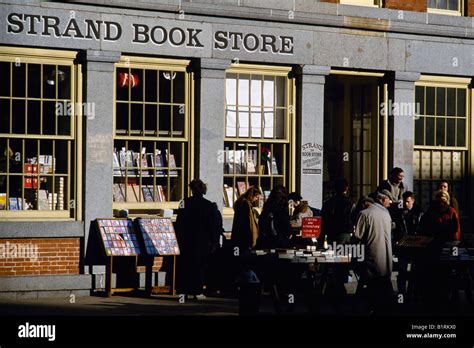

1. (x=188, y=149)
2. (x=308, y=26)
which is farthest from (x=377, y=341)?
(x=308, y=26)

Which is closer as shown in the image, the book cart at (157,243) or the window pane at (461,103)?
the book cart at (157,243)

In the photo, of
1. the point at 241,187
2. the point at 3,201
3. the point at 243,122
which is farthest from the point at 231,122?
the point at 3,201

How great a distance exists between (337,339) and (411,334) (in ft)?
3.07

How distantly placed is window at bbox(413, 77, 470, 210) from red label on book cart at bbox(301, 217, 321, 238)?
6.35 metres

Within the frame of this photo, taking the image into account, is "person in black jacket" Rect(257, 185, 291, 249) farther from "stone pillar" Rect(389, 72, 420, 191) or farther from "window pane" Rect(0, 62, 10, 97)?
"stone pillar" Rect(389, 72, 420, 191)

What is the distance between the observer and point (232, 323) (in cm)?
1334

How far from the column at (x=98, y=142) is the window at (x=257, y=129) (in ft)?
7.73

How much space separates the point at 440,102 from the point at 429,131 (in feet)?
1.99

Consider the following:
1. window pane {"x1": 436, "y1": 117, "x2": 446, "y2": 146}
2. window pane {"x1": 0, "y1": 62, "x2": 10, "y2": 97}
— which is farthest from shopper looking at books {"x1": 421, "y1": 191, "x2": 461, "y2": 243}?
window pane {"x1": 0, "y1": 62, "x2": 10, "y2": 97}

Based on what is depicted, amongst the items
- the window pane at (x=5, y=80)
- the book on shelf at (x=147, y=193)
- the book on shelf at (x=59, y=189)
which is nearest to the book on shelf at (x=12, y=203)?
the book on shelf at (x=59, y=189)

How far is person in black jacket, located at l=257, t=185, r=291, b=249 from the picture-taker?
1825 cm

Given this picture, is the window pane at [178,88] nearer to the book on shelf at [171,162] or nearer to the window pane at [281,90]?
the book on shelf at [171,162]

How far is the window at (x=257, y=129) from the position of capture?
2138 centimetres

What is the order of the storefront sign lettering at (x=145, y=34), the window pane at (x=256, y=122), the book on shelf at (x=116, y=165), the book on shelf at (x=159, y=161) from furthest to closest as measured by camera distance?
the window pane at (x=256, y=122), the book on shelf at (x=159, y=161), the book on shelf at (x=116, y=165), the storefront sign lettering at (x=145, y=34)
